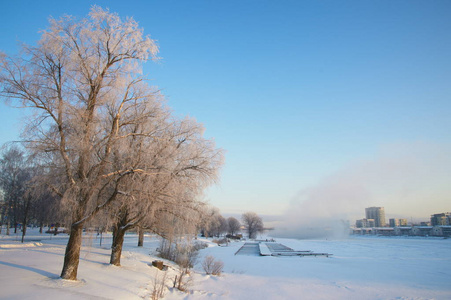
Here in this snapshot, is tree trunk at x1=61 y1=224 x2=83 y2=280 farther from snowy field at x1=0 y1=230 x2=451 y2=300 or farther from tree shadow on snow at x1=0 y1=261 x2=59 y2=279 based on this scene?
tree shadow on snow at x1=0 y1=261 x2=59 y2=279

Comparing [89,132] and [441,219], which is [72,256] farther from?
[441,219]

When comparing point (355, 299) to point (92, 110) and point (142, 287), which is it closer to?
point (142, 287)

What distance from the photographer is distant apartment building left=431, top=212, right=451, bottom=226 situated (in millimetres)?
134950

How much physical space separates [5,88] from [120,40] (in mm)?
3988

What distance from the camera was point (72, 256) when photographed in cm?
870

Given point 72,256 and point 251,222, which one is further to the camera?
point 251,222

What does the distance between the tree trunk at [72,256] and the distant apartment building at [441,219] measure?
17255 cm

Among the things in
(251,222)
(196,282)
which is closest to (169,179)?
(196,282)

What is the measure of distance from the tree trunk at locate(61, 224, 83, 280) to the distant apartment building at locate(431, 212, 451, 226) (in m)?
173

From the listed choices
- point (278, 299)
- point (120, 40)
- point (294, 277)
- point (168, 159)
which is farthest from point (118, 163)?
point (294, 277)

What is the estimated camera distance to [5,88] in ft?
27.0

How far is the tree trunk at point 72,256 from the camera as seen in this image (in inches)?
336

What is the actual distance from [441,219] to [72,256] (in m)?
182

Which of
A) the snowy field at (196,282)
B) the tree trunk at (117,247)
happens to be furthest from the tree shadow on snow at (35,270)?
the tree trunk at (117,247)
